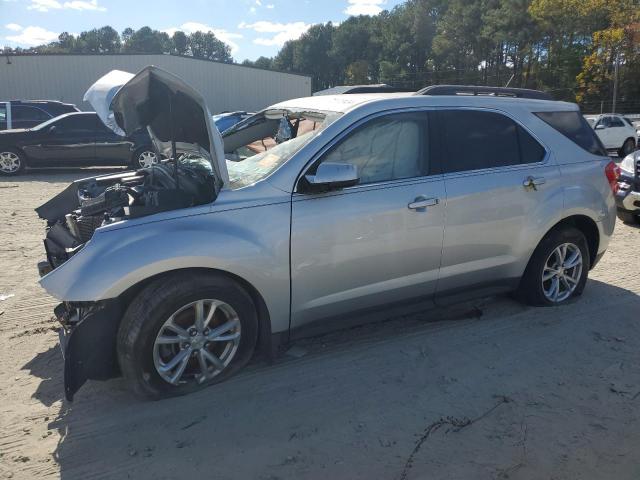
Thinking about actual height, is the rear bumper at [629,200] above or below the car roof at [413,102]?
below

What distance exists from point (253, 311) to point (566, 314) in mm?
2819

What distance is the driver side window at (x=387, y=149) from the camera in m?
3.54

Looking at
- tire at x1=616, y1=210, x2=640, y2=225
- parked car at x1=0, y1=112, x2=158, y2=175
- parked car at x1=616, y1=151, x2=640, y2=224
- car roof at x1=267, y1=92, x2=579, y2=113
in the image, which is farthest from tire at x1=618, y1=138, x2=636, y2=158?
car roof at x1=267, y1=92, x2=579, y2=113

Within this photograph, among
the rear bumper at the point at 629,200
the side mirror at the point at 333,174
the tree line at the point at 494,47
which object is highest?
the tree line at the point at 494,47

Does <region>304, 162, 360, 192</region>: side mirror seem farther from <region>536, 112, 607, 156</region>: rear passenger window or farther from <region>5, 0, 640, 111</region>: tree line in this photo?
<region>5, 0, 640, 111</region>: tree line

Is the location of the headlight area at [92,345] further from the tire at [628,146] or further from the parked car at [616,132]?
the tire at [628,146]

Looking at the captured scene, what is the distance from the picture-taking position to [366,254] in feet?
11.5

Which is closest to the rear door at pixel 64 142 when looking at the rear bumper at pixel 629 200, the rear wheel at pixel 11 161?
the rear wheel at pixel 11 161

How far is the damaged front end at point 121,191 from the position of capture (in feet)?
9.70

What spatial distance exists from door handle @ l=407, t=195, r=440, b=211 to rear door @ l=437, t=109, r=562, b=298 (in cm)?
16

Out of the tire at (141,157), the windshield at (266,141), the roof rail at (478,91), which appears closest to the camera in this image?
the windshield at (266,141)

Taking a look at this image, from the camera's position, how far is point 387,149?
3.68 m

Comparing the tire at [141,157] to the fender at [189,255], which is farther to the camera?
the tire at [141,157]

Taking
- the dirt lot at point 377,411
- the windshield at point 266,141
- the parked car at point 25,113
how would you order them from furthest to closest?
the parked car at point 25,113 < the windshield at point 266,141 < the dirt lot at point 377,411
